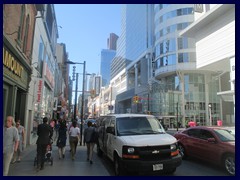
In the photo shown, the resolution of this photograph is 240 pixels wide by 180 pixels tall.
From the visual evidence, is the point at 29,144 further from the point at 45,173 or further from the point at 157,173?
the point at 157,173

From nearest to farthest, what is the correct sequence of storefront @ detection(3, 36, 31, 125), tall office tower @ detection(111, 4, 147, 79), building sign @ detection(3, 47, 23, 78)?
1. building sign @ detection(3, 47, 23, 78)
2. storefront @ detection(3, 36, 31, 125)
3. tall office tower @ detection(111, 4, 147, 79)

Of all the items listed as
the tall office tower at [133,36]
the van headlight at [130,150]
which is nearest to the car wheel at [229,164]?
the van headlight at [130,150]

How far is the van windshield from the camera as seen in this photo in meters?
7.90

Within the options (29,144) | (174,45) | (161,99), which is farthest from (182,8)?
(29,144)

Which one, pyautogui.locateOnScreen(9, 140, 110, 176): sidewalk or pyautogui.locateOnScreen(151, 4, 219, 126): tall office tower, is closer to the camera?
pyautogui.locateOnScreen(9, 140, 110, 176): sidewalk

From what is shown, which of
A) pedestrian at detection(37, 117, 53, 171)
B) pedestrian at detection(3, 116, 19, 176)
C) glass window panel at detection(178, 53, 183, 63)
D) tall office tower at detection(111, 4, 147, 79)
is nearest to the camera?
pedestrian at detection(3, 116, 19, 176)

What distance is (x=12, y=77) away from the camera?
1043 centimetres

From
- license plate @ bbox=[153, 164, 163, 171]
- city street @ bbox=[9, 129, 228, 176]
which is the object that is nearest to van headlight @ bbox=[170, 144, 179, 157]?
license plate @ bbox=[153, 164, 163, 171]

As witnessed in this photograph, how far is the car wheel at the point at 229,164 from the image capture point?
289 inches

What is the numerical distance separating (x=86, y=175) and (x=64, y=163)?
2146mm

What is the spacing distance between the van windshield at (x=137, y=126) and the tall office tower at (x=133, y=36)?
2465 inches

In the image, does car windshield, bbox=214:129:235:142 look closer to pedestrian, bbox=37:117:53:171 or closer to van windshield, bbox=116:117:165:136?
van windshield, bbox=116:117:165:136

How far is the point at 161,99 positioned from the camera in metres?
55.7

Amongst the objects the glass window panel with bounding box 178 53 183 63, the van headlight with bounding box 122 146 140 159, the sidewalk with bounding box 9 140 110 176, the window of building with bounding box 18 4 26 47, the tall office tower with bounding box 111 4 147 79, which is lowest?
the sidewalk with bounding box 9 140 110 176
